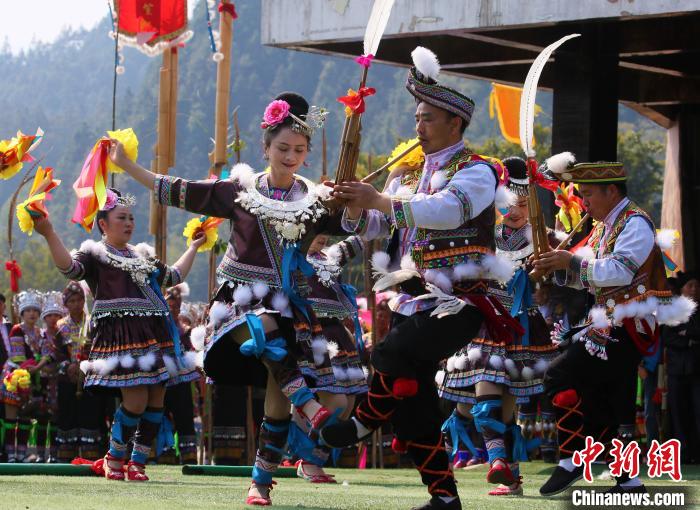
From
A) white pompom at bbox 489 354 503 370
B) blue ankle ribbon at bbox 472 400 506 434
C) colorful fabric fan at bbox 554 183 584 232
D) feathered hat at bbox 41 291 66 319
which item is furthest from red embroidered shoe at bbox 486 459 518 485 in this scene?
feathered hat at bbox 41 291 66 319

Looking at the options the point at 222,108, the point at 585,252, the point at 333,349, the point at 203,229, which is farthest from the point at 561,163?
the point at 222,108

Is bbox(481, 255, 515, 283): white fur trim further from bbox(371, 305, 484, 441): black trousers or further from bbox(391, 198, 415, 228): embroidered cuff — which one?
bbox(391, 198, 415, 228): embroidered cuff

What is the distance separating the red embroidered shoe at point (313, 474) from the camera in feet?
28.7

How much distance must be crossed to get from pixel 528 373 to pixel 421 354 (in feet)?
11.1

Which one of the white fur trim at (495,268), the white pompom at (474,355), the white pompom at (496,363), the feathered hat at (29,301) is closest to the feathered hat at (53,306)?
the feathered hat at (29,301)

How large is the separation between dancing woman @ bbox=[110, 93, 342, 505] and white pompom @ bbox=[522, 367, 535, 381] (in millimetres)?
2266

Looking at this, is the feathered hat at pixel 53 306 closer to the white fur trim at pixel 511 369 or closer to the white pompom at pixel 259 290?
the white fur trim at pixel 511 369

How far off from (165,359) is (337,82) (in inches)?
3138

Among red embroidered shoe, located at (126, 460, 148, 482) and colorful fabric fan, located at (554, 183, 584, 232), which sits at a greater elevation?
colorful fabric fan, located at (554, 183, 584, 232)

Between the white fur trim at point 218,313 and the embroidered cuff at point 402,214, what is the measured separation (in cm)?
129

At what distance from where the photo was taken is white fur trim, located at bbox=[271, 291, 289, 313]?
21.9 feet

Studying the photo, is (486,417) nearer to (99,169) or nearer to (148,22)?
(99,169)

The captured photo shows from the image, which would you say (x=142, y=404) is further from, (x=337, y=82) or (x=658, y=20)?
(x=337, y=82)

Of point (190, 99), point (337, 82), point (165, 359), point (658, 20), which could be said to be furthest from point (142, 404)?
point (337, 82)
